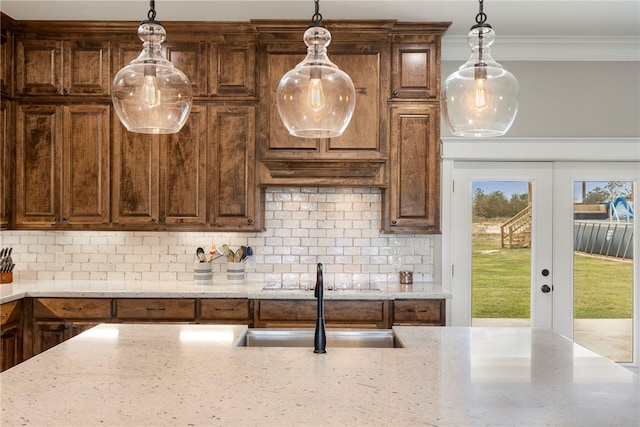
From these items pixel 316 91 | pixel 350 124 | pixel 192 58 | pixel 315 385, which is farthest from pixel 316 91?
pixel 192 58

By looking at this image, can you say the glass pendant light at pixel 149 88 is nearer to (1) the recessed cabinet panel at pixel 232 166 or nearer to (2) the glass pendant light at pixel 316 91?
(2) the glass pendant light at pixel 316 91

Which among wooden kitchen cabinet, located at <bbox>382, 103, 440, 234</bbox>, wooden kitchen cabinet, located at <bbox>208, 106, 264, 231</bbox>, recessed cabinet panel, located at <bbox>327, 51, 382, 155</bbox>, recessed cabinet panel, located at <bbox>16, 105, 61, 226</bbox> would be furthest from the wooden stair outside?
recessed cabinet panel, located at <bbox>16, 105, 61, 226</bbox>

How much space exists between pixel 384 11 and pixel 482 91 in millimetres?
2115

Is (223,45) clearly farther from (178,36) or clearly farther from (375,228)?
(375,228)

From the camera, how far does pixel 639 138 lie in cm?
416

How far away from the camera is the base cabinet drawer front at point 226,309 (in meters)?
3.64

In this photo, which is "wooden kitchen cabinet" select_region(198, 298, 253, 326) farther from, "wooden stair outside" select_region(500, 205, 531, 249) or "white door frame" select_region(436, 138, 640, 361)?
"wooden stair outside" select_region(500, 205, 531, 249)

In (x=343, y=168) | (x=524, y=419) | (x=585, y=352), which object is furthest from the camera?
(x=343, y=168)

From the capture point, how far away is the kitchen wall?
4.21m

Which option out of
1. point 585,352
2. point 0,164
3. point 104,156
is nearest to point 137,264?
point 104,156

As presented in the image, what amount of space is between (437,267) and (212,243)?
1.83 meters

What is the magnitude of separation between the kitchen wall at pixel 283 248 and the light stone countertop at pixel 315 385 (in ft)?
6.61

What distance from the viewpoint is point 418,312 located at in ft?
12.0

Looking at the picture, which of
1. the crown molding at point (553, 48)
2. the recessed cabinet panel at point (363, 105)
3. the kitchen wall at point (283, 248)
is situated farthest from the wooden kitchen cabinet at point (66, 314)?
the crown molding at point (553, 48)
